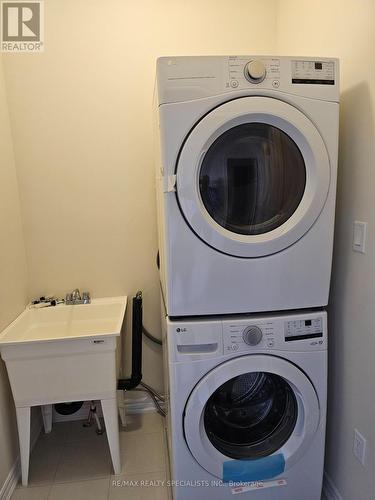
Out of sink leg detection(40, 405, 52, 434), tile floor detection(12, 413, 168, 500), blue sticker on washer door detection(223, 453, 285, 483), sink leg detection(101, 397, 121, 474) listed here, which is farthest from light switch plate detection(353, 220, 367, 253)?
sink leg detection(40, 405, 52, 434)

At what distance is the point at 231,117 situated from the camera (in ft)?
3.50

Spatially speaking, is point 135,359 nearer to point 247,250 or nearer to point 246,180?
point 247,250

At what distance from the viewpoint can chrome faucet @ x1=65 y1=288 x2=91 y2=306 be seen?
6.03ft

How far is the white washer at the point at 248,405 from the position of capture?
46.4 inches

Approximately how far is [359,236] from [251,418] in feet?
2.94

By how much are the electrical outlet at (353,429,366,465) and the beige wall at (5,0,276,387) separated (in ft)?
4.36

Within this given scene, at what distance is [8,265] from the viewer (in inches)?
63.3

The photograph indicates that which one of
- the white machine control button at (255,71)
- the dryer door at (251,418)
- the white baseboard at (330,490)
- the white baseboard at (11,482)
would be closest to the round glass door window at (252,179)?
the white machine control button at (255,71)

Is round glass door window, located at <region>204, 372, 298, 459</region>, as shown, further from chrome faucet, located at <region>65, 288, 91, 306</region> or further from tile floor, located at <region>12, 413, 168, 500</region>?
chrome faucet, located at <region>65, 288, 91, 306</region>

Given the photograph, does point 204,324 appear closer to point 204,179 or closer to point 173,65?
point 204,179

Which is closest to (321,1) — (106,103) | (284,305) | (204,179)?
(204,179)

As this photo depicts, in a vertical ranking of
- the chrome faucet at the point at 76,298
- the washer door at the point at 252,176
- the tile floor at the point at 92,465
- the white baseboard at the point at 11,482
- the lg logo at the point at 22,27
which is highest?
the lg logo at the point at 22,27

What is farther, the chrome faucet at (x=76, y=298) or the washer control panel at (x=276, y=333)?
the chrome faucet at (x=76, y=298)

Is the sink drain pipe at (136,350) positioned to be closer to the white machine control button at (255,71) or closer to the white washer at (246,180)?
the white washer at (246,180)
